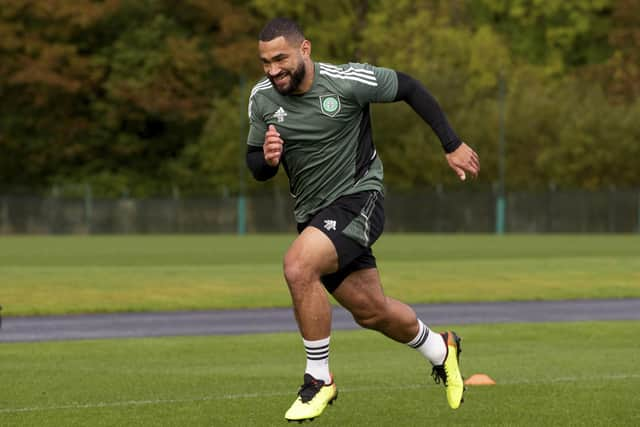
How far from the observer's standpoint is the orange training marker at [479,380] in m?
10.7

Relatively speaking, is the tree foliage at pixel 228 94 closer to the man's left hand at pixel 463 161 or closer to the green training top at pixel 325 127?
the green training top at pixel 325 127

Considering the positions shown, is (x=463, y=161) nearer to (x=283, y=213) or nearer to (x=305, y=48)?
(x=305, y=48)

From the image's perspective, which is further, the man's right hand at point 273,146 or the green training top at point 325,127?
the green training top at point 325,127

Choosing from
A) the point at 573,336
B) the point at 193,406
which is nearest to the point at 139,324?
the point at 573,336

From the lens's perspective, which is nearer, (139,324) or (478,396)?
(478,396)

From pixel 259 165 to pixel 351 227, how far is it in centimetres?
68

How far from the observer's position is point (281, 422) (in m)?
8.79

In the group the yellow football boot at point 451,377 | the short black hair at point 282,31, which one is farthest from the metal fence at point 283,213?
the short black hair at point 282,31

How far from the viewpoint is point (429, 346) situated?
8.92 m

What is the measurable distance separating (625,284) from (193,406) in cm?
1642

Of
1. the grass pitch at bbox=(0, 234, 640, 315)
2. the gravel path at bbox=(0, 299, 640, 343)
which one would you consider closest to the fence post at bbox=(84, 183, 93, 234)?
the grass pitch at bbox=(0, 234, 640, 315)

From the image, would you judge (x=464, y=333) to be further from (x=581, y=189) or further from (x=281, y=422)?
(x=581, y=189)

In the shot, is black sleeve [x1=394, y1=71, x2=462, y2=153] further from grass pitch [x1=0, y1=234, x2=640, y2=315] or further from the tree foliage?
the tree foliage

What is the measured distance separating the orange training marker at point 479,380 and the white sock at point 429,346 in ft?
5.96
